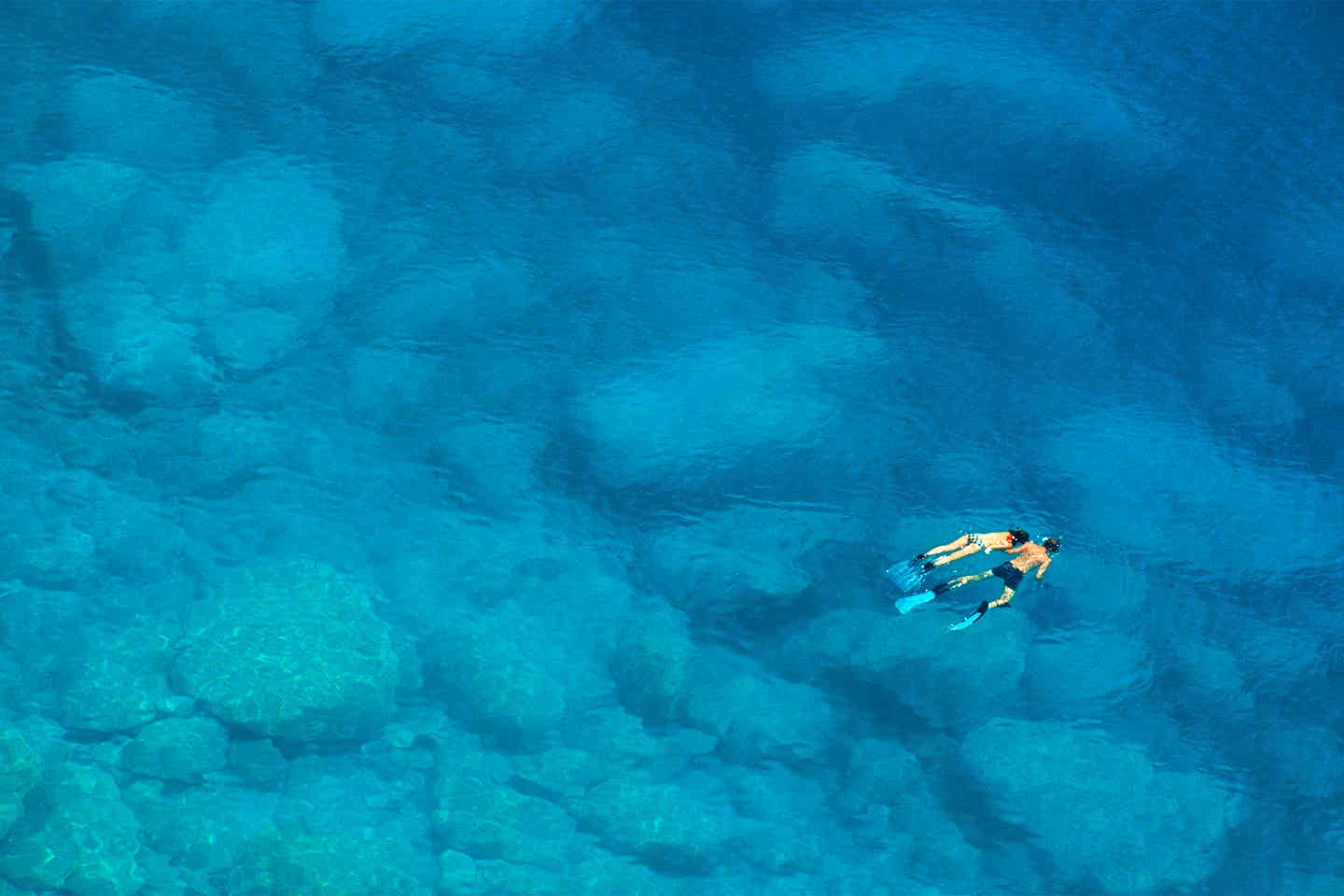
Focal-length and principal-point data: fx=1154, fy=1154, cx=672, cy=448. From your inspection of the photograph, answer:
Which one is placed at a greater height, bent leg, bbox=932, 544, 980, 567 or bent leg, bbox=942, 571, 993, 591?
bent leg, bbox=932, 544, 980, 567

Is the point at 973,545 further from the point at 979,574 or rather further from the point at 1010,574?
the point at 979,574

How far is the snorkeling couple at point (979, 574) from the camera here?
39.7ft

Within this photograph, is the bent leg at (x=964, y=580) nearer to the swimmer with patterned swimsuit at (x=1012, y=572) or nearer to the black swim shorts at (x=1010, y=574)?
the swimmer with patterned swimsuit at (x=1012, y=572)

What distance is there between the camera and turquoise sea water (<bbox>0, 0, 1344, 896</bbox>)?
36.6 ft

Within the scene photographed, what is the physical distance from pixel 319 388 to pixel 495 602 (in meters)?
3.39

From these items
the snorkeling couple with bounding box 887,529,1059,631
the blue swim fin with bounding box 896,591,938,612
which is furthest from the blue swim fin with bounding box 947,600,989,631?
the blue swim fin with bounding box 896,591,938,612

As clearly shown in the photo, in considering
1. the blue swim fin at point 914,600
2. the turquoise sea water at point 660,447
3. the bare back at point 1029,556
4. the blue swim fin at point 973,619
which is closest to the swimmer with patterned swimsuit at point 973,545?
the bare back at point 1029,556

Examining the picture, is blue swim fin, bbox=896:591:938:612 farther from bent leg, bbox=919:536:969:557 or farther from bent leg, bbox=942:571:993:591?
bent leg, bbox=919:536:969:557

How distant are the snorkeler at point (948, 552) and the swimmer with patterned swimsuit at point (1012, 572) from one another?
0.18 metres

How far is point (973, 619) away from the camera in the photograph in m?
12.4

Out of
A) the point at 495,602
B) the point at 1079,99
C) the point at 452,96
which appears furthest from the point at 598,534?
the point at 1079,99

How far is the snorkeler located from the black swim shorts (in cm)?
21

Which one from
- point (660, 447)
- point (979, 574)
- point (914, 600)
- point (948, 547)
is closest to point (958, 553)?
point (948, 547)

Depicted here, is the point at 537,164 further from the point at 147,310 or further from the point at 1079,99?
the point at 1079,99
